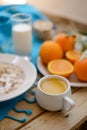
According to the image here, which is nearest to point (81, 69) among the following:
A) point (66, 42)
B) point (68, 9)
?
point (66, 42)

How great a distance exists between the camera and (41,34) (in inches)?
37.0

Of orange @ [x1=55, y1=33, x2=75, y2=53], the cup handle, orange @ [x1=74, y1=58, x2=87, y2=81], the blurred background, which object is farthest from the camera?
the blurred background

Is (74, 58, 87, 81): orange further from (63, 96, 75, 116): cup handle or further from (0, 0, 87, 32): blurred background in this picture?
(0, 0, 87, 32): blurred background

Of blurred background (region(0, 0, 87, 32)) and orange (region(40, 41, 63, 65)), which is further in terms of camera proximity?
blurred background (region(0, 0, 87, 32))

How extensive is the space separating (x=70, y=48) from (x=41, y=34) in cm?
19

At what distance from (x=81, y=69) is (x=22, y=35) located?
26cm

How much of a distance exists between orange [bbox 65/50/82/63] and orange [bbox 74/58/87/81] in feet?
0.24

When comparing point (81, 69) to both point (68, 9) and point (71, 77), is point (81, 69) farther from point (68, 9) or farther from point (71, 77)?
point (68, 9)

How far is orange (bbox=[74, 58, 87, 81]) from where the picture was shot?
0.65 meters

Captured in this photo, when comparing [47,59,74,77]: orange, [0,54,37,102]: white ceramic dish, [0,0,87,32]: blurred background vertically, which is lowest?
[0,0,87,32]: blurred background

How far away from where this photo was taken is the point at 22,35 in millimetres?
807

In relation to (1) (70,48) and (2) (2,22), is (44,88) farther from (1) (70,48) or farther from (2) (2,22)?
(2) (2,22)

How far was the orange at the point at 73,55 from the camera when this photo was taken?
0.74m

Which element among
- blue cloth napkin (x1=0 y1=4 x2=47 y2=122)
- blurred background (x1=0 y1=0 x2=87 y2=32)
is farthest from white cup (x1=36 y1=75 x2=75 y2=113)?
blurred background (x1=0 y1=0 x2=87 y2=32)
